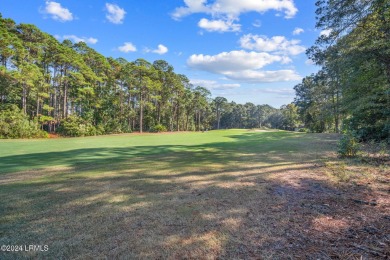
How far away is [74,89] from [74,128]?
7321mm

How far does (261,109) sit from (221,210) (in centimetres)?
8043

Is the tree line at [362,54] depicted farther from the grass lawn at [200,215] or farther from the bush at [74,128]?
the bush at [74,128]

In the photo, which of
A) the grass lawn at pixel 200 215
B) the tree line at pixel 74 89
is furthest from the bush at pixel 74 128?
the grass lawn at pixel 200 215

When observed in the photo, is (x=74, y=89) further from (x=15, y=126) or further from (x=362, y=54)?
(x=362, y=54)

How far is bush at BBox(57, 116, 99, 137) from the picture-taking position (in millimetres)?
26031

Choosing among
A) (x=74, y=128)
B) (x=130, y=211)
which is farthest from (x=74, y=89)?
(x=130, y=211)

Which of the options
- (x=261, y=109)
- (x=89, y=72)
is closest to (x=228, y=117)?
(x=261, y=109)

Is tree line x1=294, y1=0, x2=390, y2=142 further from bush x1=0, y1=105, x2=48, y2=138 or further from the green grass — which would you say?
bush x1=0, y1=105, x2=48, y2=138

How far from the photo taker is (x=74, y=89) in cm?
3019

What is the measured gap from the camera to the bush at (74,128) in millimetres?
26031

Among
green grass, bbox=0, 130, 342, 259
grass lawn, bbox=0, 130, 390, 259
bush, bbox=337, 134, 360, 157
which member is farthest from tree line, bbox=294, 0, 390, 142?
green grass, bbox=0, 130, 342, 259

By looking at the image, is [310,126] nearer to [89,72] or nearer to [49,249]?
[89,72]

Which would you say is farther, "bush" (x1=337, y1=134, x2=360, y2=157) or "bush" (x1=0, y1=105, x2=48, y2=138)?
"bush" (x1=0, y1=105, x2=48, y2=138)

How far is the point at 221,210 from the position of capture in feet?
11.4
